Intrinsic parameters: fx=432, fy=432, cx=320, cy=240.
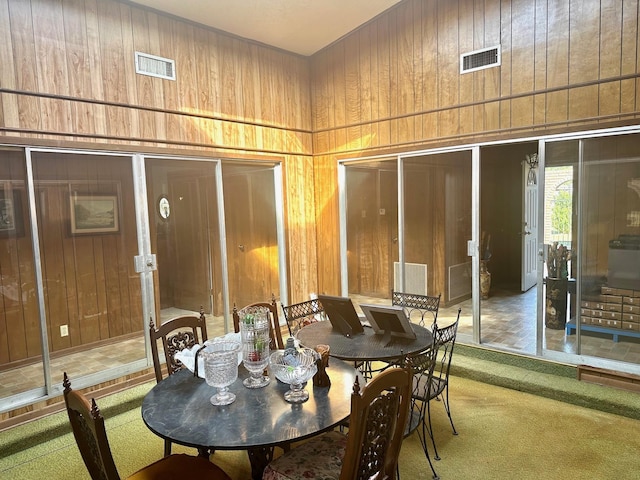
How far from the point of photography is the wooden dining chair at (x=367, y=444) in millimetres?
1648

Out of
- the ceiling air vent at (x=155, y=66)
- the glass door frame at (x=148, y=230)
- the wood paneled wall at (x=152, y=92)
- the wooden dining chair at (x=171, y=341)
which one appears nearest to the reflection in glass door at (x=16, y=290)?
the wood paneled wall at (x=152, y=92)

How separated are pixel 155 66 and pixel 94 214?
63.3 inches

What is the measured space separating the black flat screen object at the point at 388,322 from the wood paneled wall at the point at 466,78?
2.17 metres

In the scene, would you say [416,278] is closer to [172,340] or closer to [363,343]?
[363,343]

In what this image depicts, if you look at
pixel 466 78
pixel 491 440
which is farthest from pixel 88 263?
pixel 466 78

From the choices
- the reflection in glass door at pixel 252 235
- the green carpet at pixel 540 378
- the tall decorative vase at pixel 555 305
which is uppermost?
the reflection in glass door at pixel 252 235

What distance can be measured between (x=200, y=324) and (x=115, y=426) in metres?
1.23

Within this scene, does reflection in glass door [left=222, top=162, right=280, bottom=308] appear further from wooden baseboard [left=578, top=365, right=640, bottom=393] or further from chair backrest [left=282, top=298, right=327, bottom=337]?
wooden baseboard [left=578, top=365, right=640, bottom=393]

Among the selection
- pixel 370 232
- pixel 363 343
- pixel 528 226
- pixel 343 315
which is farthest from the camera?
pixel 528 226

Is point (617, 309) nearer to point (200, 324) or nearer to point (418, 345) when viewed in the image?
point (418, 345)

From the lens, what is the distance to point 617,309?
13.1 ft

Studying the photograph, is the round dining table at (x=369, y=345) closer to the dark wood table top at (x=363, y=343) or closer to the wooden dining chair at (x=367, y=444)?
the dark wood table top at (x=363, y=343)

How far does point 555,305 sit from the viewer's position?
174 inches

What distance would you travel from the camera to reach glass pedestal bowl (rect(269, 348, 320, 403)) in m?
2.13
